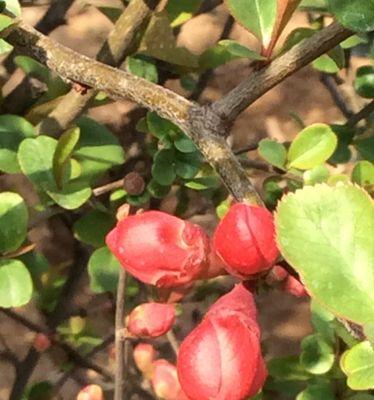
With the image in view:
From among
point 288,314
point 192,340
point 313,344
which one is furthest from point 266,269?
point 288,314

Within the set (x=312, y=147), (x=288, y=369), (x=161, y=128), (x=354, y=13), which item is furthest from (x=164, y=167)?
(x=354, y=13)

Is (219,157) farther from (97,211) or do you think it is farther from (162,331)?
(97,211)

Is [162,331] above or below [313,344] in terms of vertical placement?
above

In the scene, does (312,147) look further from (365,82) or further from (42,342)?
(42,342)

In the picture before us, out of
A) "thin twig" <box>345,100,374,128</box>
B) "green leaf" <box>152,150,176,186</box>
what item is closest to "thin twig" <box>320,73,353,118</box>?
"thin twig" <box>345,100,374,128</box>

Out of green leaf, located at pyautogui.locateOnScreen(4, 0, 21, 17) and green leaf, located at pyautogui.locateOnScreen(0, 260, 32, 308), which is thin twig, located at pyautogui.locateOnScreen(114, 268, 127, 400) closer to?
green leaf, located at pyautogui.locateOnScreen(0, 260, 32, 308)

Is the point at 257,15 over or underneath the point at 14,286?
over
